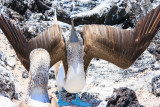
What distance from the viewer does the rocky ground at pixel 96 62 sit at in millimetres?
6680

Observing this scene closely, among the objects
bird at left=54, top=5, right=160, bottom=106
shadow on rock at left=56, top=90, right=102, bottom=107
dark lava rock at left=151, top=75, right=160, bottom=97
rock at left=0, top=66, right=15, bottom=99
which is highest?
bird at left=54, top=5, right=160, bottom=106

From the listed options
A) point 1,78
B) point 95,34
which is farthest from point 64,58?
point 1,78

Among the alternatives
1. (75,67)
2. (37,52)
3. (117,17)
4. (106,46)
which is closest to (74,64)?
(75,67)

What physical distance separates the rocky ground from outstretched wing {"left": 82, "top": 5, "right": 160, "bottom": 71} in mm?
645

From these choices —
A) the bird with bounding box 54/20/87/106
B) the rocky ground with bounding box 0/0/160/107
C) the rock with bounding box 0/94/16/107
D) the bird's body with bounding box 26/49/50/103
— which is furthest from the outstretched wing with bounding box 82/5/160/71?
the bird's body with bounding box 26/49/50/103

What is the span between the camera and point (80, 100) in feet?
23.6

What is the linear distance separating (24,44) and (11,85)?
746 mm

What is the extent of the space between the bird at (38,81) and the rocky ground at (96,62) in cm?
103

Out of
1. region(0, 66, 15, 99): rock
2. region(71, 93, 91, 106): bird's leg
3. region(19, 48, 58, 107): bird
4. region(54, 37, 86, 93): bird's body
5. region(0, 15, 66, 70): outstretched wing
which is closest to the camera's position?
region(19, 48, 58, 107): bird

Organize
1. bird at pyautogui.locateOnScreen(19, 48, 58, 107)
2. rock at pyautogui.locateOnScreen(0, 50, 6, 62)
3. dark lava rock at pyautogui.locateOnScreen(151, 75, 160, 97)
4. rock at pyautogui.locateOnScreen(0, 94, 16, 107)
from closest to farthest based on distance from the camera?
bird at pyautogui.locateOnScreen(19, 48, 58, 107) → rock at pyautogui.locateOnScreen(0, 94, 16, 107) → dark lava rock at pyautogui.locateOnScreen(151, 75, 160, 97) → rock at pyautogui.locateOnScreen(0, 50, 6, 62)

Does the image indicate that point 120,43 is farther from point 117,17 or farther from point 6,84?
point 117,17

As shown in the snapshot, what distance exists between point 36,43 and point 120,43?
1525 millimetres

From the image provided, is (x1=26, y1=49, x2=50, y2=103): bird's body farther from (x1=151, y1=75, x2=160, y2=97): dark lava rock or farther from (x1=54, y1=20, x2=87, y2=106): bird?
(x1=151, y1=75, x2=160, y2=97): dark lava rock

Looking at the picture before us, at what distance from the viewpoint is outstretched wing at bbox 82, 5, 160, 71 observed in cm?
666
